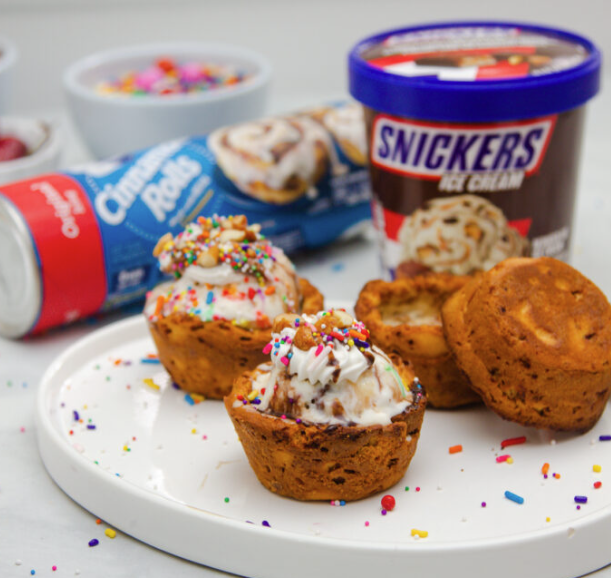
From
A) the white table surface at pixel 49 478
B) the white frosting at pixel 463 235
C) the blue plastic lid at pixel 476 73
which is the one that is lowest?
the white table surface at pixel 49 478

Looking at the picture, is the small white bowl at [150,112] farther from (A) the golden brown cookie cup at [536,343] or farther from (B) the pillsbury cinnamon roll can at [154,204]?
(A) the golden brown cookie cup at [536,343]

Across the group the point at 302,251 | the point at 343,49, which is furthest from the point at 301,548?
the point at 343,49

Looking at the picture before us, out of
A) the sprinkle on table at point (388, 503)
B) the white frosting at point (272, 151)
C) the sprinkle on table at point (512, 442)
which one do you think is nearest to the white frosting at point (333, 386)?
the sprinkle on table at point (388, 503)

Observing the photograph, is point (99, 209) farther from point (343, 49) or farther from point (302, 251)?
point (343, 49)

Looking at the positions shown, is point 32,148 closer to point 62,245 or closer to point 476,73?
point 62,245

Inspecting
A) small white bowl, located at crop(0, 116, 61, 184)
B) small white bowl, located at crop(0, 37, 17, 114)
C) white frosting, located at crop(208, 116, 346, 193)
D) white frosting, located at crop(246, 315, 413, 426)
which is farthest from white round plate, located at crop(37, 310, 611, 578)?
small white bowl, located at crop(0, 37, 17, 114)

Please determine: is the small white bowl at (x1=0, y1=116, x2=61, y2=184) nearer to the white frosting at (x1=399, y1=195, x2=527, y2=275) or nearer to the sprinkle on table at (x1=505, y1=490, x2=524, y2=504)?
the white frosting at (x1=399, y1=195, x2=527, y2=275)
